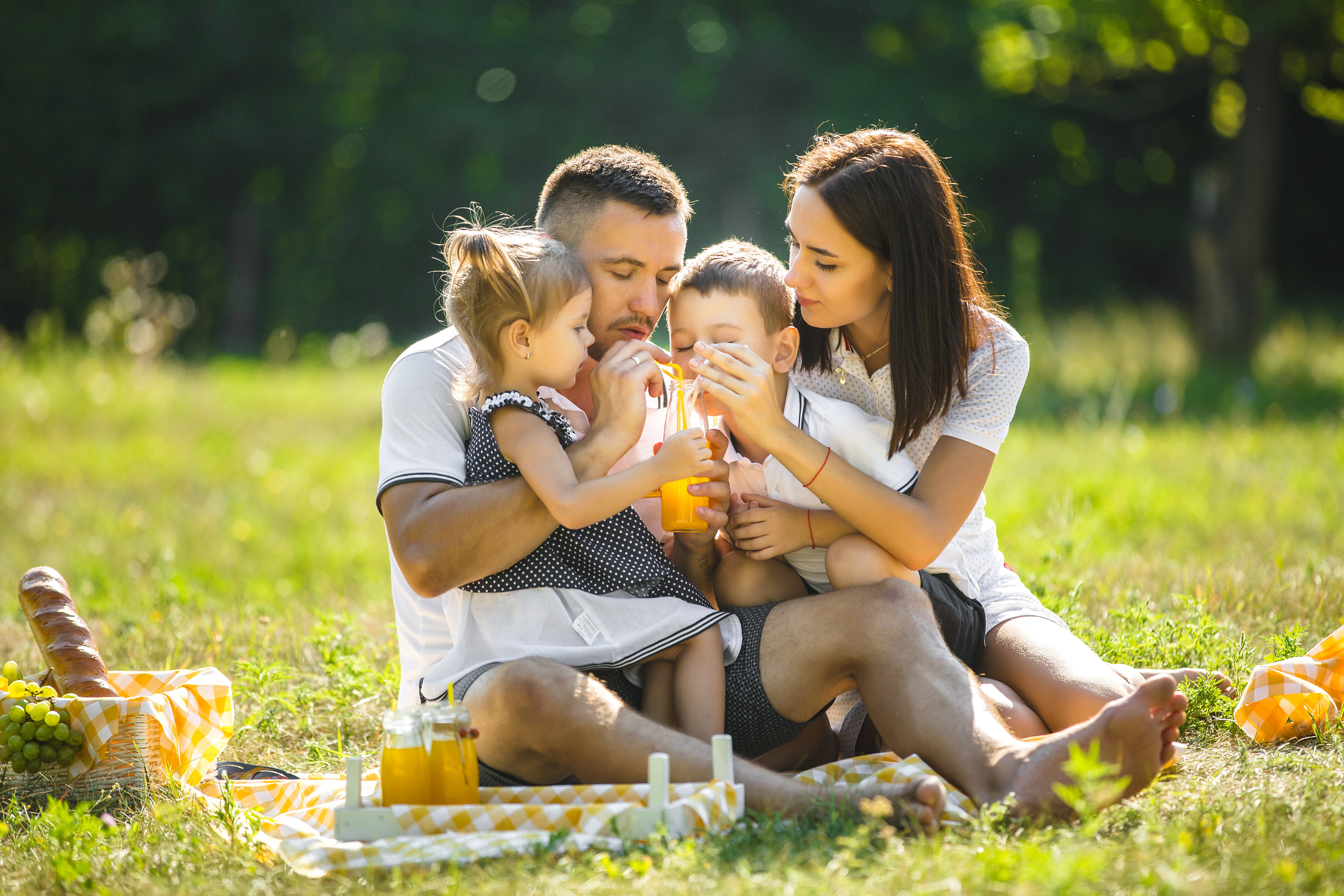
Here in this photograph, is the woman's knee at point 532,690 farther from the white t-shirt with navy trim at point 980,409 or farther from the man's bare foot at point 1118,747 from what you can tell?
the white t-shirt with navy trim at point 980,409

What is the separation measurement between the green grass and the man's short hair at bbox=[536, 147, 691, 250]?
4.93 feet

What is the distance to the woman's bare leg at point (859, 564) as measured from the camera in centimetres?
277

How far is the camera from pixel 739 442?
3150 millimetres

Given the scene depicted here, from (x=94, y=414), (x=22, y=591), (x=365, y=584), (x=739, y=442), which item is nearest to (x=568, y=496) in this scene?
(x=739, y=442)

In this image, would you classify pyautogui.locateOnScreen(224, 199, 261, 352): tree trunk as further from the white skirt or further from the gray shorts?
the gray shorts

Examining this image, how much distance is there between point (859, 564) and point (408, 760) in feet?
3.59

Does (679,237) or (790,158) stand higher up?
(790,158)

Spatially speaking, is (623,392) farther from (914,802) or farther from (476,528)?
(914,802)

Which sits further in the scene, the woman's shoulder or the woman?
the woman's shoulder

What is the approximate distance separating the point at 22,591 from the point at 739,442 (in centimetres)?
195

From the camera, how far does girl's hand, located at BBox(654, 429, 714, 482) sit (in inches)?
103

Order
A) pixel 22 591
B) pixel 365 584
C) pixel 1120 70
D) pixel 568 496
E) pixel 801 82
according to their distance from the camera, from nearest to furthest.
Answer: pixel 568 496 < pixel 22 591 < pixel 365 584 < pixel 1120 70 < pixel 801 82

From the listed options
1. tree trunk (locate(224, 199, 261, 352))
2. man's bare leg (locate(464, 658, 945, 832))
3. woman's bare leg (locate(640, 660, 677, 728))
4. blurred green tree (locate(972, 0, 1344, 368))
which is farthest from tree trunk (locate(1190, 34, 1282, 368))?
tree trunk (locate(224, 199, 261, 352))

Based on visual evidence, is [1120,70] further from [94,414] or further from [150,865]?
[150,865]
